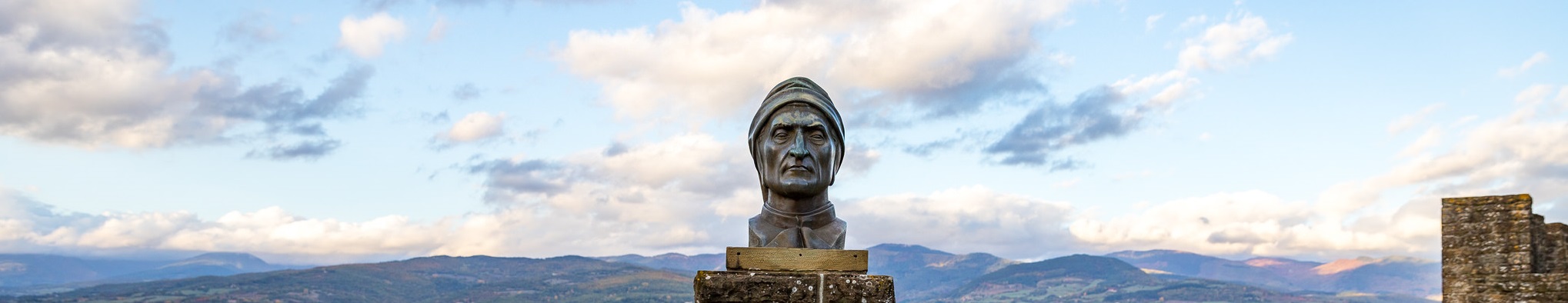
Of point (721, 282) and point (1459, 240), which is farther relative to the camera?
point (1459, 240)

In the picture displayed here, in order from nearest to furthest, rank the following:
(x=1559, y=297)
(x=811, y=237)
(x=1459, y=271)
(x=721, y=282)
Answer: (x=721, y=282) < (x=811, y=237) < (x=1559, y=297) < (x=1459, y=271)

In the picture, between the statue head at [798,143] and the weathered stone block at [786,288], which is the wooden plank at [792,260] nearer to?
the weathered stone block at [786,288]

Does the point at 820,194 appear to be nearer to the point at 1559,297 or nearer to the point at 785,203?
the point at 785,203

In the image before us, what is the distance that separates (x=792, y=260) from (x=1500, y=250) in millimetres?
11855

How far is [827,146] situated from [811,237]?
71 cm

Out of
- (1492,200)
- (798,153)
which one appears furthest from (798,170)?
(1492,200)

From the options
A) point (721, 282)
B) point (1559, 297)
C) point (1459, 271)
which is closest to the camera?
point (721, 282)

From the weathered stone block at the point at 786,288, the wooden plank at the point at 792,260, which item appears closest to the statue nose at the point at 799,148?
the wooden plank at the point at 792,260

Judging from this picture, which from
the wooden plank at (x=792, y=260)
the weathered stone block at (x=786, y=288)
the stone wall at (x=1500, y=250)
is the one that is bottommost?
the weathered stone block at (x=786, y=288)

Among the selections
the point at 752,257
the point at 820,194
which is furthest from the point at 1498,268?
the point at 752,257

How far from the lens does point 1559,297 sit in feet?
49.9

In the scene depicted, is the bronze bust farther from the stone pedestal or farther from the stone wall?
the stone wall

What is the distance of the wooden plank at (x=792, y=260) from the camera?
8312 mm

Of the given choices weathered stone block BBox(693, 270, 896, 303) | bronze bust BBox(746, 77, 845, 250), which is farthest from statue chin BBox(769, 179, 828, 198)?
weathered stone block BBox(693, 270, 896, 303)
